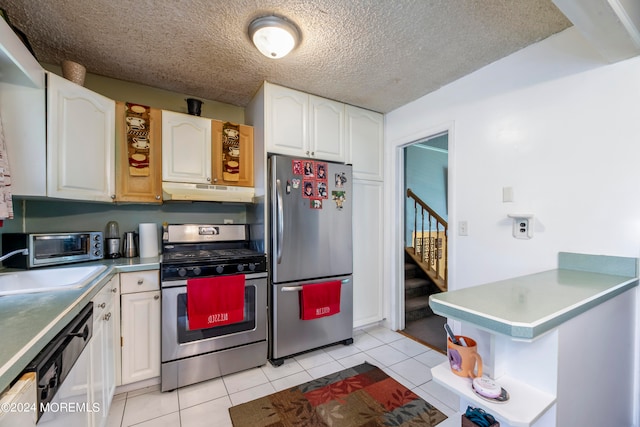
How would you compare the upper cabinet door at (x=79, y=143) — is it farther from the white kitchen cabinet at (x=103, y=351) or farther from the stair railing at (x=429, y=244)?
the stair railing at (x=429, y=244)

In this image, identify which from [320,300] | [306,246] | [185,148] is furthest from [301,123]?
[320,300]

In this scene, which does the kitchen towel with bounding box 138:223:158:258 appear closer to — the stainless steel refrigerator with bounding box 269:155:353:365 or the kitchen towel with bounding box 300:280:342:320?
the stainless steel refrigerator with bounding box 269:155:353:365

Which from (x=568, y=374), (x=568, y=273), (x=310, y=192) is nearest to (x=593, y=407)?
(x=568, y=374)

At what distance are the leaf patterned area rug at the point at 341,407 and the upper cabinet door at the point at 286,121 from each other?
74.9 inches

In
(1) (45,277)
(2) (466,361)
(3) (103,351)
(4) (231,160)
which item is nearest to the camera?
(2) (466,361)

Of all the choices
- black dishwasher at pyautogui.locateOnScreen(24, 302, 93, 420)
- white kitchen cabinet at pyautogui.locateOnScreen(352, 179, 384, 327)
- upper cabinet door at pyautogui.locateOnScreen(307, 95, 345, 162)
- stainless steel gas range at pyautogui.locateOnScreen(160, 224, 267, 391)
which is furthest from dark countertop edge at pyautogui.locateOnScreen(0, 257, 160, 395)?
white kitchen cabinet at pyautogui.locateOnScreen(352, 179, 384, 327)

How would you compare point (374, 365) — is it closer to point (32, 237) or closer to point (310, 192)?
point (310, 192)

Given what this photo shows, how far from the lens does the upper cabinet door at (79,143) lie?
1653 millimetres

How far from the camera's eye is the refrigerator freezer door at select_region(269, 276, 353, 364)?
7.38ft

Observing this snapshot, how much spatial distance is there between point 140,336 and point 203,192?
113 cm

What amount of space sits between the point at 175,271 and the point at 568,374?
82.7 inches

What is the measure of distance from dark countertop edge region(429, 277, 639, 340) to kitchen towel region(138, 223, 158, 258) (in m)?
2.23

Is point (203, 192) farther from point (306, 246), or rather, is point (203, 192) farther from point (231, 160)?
point (306, 246)

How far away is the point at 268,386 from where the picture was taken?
6.49 feet
